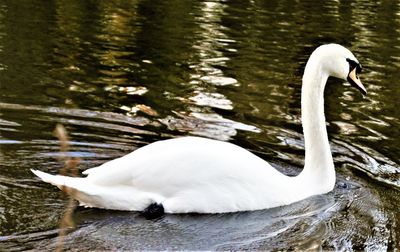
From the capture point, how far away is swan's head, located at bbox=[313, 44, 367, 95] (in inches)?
287

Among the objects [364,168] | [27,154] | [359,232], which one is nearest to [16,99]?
[27,154]

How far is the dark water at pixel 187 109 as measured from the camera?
6.06 m

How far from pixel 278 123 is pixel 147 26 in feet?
28.8

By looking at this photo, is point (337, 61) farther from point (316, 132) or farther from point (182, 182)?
point (182, 182)

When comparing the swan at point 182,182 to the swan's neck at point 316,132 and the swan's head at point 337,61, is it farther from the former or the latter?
the swan's head at point 337,61

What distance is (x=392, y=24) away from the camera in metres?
20.8

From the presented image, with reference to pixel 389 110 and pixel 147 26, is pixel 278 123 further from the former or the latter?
pixel 147 26

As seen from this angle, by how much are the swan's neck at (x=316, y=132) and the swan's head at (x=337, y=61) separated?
0.07 meters

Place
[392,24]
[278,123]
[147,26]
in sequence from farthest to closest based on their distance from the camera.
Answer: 1. [392,24]
2. [147,26]
3. [278,123]

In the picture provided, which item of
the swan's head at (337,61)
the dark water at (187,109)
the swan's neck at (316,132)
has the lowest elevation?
the dark water at (187,109)

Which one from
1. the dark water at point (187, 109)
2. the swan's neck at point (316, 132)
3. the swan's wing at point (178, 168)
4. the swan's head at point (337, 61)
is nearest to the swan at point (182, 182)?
the swan's wing at point (178, 168)

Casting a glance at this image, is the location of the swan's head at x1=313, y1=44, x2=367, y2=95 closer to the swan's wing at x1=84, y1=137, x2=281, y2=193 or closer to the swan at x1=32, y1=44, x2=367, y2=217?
the swan at x1=32, y1=44, x2=367, y2=217

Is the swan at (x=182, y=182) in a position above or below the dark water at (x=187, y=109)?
above

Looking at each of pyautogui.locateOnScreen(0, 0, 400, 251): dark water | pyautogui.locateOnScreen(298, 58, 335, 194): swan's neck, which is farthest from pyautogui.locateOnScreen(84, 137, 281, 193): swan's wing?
pyautogui.locateOnScreen(298, 58, 335, 194): swan's neck
